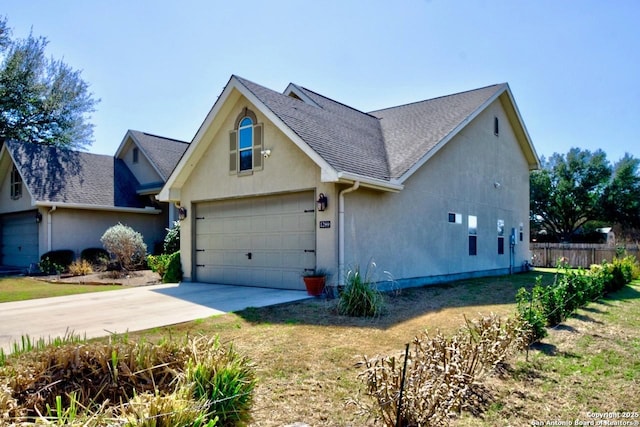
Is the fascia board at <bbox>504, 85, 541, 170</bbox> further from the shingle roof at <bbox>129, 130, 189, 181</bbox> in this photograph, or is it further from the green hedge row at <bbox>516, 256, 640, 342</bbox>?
the shingle roof at <bbox>129, 130, 189, 181</bbox>

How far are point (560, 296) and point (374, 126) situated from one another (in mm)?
9672

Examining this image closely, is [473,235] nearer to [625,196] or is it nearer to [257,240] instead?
[257,240]

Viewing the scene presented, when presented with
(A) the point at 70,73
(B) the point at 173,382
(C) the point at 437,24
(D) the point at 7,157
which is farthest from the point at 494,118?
(A) the point at 70,73

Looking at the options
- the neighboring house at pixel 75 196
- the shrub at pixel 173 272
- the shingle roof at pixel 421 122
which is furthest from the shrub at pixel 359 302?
the neighboring house at pixel 75 196

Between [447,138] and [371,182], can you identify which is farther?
[447,138]

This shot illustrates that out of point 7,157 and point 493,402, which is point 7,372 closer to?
point 493,402

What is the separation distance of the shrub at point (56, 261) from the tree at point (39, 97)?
47.7 ft

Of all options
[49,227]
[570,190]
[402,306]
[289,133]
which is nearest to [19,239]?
[49,227]

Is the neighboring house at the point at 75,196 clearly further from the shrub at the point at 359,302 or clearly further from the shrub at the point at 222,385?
the shrub at the point at 222,385

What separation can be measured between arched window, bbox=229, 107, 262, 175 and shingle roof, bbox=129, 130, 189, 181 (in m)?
8.23

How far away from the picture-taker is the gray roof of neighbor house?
10688 mm

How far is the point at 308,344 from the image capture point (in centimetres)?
584

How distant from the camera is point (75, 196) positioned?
18344 mm

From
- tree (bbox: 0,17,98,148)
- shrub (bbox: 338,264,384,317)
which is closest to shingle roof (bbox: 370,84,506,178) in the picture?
shrub (bbox: 338,264,384,317)
